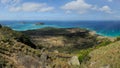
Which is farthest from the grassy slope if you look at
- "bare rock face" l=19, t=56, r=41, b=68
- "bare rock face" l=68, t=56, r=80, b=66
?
"bare rock face" l=19, t=56, r=41, b=68

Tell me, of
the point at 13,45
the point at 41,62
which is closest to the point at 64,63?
the point at 41,62

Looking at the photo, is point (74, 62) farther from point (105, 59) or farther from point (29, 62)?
point (29, 62)

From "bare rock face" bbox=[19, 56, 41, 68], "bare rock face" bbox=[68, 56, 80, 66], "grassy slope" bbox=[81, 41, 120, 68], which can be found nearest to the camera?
"grassy slope" bbox=[81, 41, 120, 68]

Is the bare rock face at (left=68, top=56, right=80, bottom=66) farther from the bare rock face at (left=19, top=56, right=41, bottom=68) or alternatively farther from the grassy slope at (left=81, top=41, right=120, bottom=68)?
the bare rock face at (left=19, top=56, right=41, bottom=68)

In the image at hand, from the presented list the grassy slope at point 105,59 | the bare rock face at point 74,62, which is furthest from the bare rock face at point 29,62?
the grassy slope at point 105,59

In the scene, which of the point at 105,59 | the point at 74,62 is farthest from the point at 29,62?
the point at 105,59

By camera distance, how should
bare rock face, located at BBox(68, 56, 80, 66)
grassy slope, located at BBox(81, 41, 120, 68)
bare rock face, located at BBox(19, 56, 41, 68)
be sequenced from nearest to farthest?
grassy slope, located at BBox(81, 41, 120, 68) → bare rock face, located at BBox(68, 56, 80, 66) → bare rock face, located at BBox(19, 56, 41, 68)

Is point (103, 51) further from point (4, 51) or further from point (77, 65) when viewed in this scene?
point (4, 51)

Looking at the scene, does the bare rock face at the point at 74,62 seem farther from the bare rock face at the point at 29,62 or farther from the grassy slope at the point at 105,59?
the bare rock face at the point at 29,62
